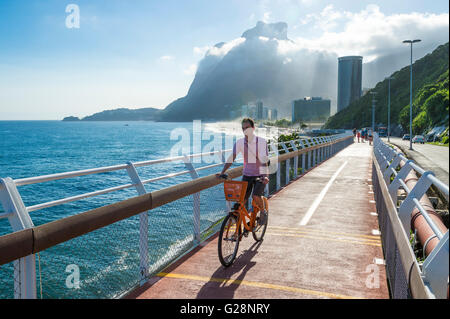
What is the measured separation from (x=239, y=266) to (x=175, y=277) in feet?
3.16

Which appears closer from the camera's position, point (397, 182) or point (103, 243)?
point (397, 182)

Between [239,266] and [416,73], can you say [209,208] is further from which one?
[416,73]

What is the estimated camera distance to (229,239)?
569 cm

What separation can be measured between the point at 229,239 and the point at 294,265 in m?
1.03

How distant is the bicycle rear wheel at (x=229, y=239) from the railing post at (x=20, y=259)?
8.44 feet

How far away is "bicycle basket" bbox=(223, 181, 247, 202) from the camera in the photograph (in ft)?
18.4

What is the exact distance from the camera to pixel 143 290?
16.3 feet

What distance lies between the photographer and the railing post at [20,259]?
11.1 feet

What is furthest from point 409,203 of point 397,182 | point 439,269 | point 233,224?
point 233,224

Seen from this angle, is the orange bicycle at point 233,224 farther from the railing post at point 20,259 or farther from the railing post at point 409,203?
the railing post at point 20,259

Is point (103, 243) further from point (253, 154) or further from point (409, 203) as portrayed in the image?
point (409, 203)

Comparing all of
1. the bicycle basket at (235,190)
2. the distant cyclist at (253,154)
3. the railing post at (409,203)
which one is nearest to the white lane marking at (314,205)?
the distant cyclist at (253,154)
